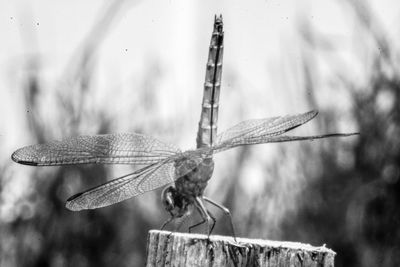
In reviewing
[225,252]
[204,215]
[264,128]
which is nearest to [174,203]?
[204,215]

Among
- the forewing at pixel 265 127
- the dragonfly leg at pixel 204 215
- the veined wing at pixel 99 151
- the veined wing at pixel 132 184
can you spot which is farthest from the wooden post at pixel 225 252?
the forewing at pixel 265 127

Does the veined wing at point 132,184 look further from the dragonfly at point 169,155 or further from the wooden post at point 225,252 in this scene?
the wooden post at point 225,252

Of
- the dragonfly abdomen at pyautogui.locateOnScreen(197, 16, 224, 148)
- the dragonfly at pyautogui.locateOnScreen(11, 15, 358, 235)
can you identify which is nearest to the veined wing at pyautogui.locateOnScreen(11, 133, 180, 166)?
the dragonfly at pyautogui.locateOnScreen(11, 15, 358, 235)

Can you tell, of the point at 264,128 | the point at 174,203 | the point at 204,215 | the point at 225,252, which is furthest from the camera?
the point at 264,128

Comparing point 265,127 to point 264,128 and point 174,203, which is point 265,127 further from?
point 174,203

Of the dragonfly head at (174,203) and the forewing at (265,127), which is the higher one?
the forewing at (265,127)

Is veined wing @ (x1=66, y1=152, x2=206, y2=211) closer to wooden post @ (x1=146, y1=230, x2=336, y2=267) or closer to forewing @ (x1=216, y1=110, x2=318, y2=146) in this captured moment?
forewing @ (x1=216, y1=110, x2=318, y2=146)
